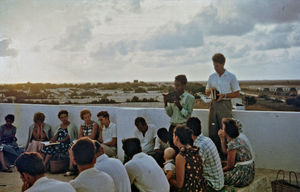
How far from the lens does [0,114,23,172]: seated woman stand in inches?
212

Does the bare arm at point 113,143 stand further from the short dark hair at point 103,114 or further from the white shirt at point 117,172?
the white shirt at point 117,172

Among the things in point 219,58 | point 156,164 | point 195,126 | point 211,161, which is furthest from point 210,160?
point 219,58

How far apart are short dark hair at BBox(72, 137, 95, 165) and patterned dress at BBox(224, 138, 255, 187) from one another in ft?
5.39

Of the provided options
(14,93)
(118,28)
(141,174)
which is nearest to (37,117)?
(141,174)

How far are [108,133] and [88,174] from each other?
3107 mm

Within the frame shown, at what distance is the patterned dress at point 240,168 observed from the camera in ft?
11.7

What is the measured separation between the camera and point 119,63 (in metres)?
A: 17.0

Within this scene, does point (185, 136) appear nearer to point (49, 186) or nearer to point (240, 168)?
point (240, 168)

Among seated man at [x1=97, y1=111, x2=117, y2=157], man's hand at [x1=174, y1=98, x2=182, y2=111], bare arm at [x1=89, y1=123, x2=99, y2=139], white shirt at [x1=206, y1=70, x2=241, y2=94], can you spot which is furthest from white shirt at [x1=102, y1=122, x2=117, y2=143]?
white shirt at [x1=206, y1=70, x2=241, y2=94]

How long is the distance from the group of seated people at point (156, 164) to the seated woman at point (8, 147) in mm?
713

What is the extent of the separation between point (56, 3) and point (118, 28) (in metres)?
2.38

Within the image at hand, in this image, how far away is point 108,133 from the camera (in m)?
5.53

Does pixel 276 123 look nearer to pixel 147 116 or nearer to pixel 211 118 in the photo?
pixel 211 118

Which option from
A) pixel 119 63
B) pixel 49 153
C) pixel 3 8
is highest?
pixel 3 8
